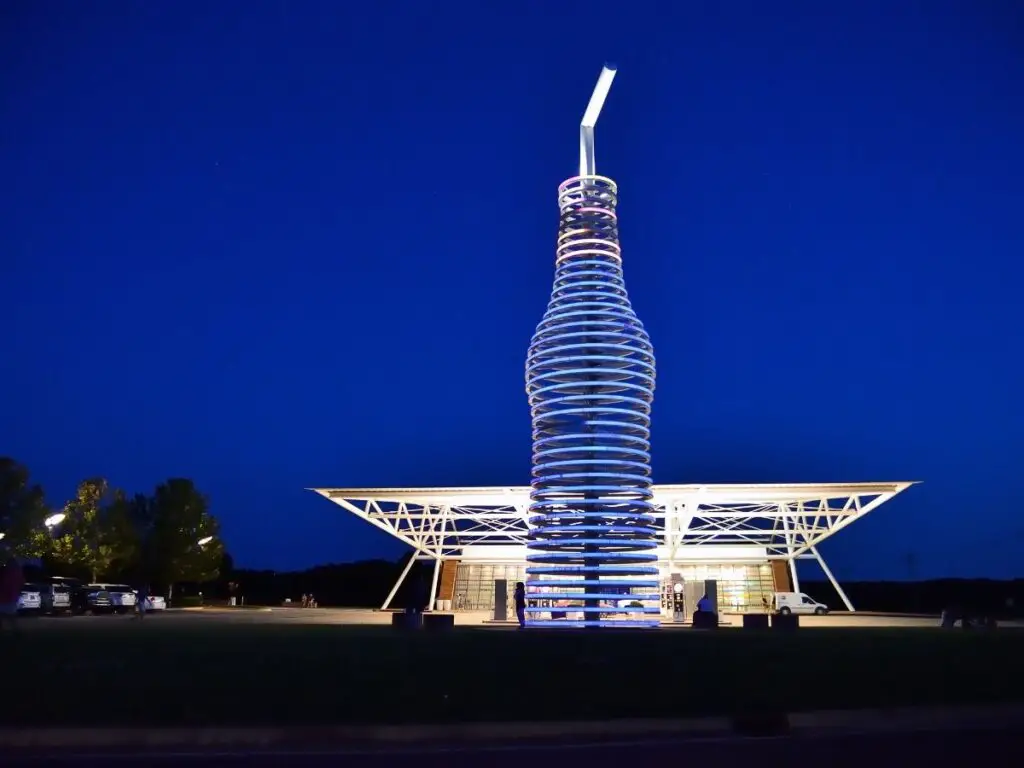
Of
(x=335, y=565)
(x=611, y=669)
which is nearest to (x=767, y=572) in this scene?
(x=611, y=669)

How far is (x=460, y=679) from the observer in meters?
14.2

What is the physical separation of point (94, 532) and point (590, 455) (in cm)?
4867

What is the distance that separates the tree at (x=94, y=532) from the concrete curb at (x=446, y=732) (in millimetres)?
60413

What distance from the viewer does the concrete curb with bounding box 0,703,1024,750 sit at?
34.0 feet

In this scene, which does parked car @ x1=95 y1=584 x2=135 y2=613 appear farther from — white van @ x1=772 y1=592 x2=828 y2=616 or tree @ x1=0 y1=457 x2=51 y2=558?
white van @ x1=772 y1=592 x2=828 y2=616

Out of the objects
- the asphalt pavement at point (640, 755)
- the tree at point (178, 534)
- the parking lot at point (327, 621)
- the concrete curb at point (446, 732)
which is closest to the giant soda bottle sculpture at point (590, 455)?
the parking lot at point (327, 621)

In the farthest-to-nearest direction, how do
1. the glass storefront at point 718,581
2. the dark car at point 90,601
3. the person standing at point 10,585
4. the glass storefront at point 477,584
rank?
the glass storefront at point 477,584 < the glass storefront at point 718,581 < the dark car at point 90,601 < the person standing at point 10,585

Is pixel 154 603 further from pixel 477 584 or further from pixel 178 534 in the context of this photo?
pixel 178 534

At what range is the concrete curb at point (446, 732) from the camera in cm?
1036

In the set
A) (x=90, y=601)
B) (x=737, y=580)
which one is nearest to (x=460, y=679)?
(x=90, y=601)

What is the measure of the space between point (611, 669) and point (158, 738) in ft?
24.3

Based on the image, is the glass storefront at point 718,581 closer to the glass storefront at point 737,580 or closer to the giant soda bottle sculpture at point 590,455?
the glass storefront at point 737,580

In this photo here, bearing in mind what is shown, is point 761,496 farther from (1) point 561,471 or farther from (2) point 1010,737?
(2) point 1010,737

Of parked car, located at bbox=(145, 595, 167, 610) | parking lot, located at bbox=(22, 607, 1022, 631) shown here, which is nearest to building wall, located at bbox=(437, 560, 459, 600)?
parking lot, located at bbox=(22, 607, 1022, 631)
